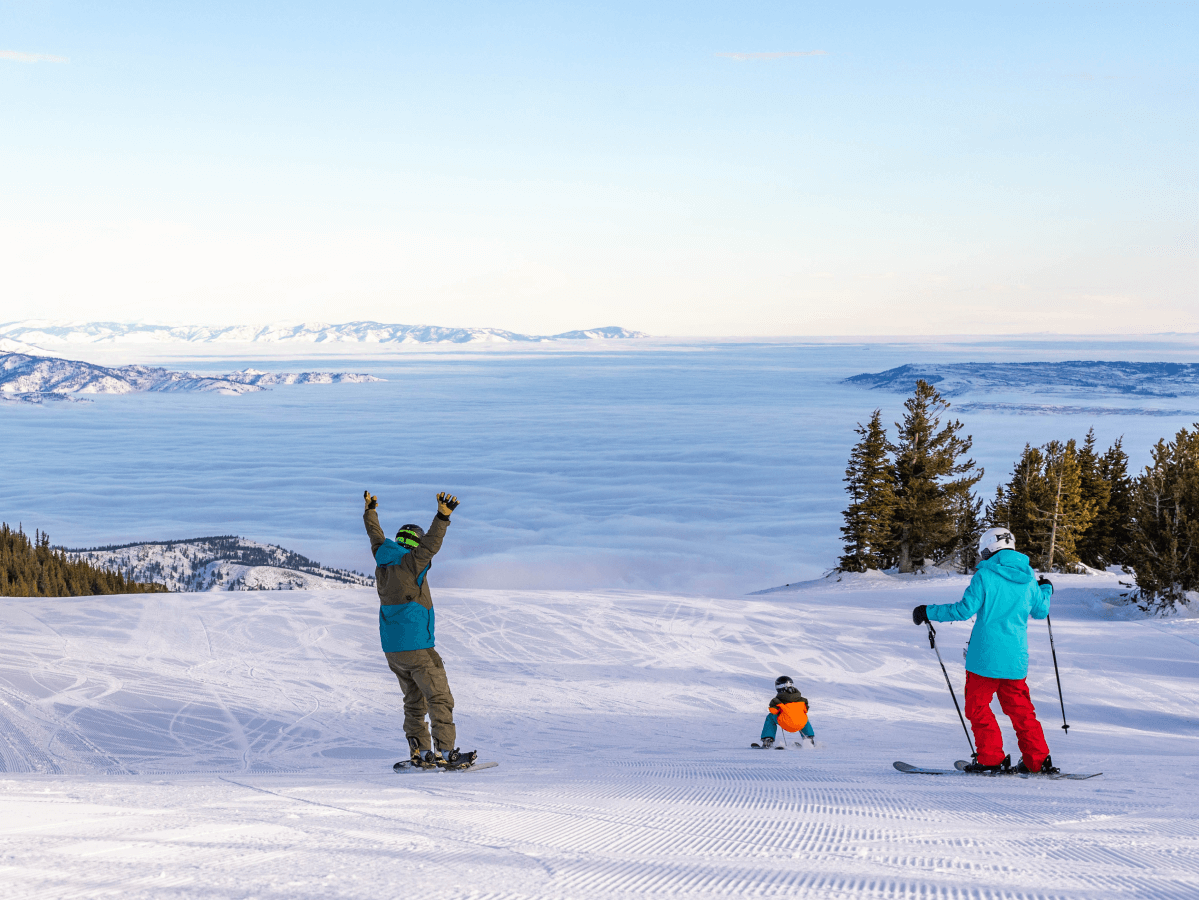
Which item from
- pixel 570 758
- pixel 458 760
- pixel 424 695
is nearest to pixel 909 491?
pixel 570 758

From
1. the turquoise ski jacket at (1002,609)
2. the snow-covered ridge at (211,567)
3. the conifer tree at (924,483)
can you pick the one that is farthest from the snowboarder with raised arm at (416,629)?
the snow-covered ridge at (211,567)

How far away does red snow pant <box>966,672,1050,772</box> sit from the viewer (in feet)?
16.9

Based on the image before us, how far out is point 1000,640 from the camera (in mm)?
5098

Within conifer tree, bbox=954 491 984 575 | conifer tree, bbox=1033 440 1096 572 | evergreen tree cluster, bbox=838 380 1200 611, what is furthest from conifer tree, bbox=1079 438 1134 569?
conifer tree, bbox=954 491 984 575

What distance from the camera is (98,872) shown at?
271cm

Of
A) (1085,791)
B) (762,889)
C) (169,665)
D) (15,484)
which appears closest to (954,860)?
(762,889)

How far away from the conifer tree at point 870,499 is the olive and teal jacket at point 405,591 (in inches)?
1016

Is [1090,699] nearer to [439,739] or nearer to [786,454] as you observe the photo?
[439,739]

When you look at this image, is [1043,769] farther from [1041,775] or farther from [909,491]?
[909,491]

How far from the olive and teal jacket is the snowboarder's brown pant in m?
0.11

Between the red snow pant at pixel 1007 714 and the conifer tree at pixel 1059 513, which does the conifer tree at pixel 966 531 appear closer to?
the conifer tree at pixel 1059 513

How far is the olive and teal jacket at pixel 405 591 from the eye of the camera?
5668 mm

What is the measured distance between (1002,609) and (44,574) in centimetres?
2583

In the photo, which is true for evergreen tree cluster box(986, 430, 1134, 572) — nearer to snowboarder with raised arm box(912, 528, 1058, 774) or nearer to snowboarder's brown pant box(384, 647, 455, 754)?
snowboarder with raised arm box(912, 528, 1058, 774)
